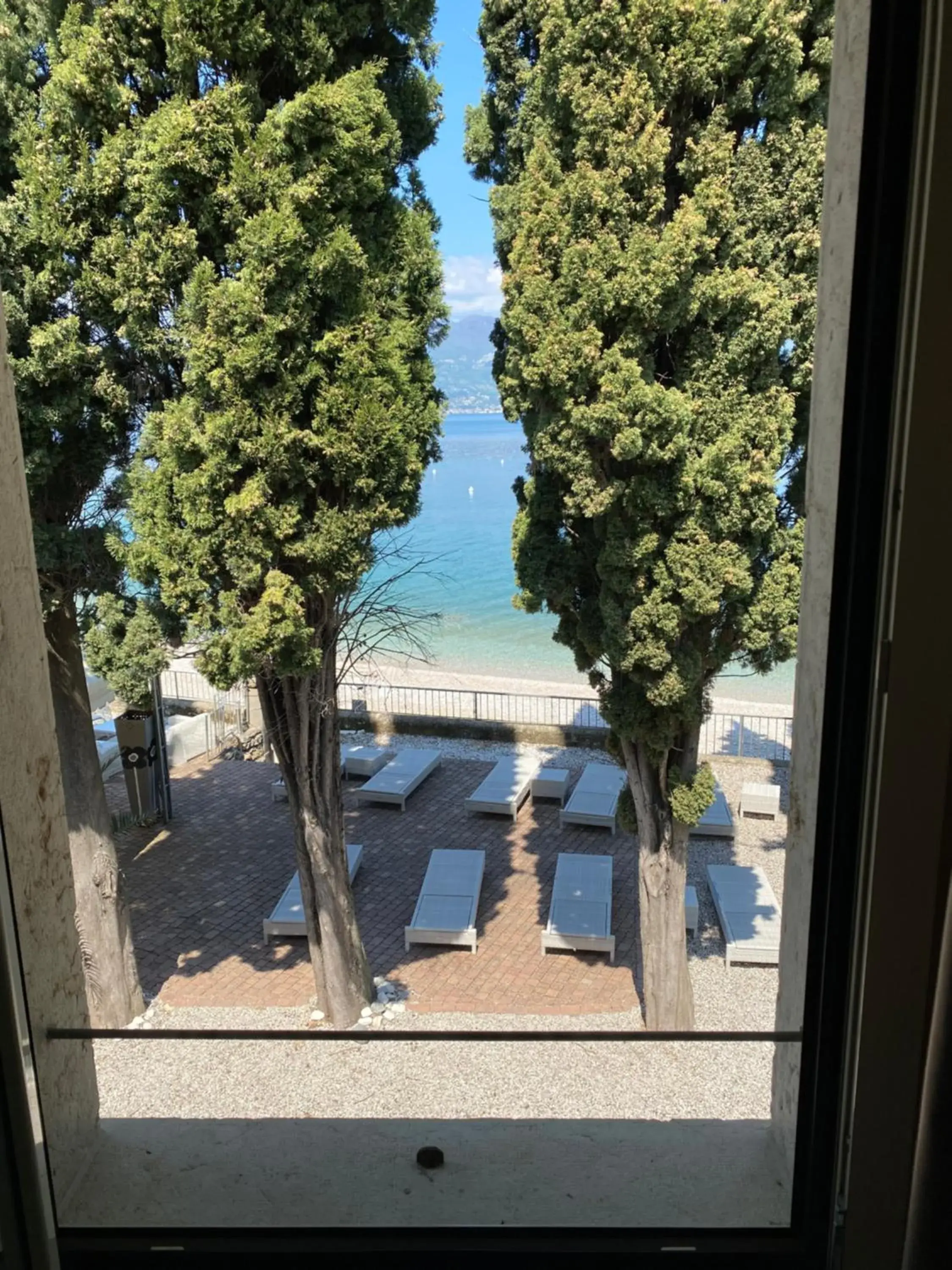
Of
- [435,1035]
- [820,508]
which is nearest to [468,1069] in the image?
[435,1035]

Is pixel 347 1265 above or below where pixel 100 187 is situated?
below

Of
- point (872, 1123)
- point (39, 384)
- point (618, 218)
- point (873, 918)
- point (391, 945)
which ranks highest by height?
point (618, 218)

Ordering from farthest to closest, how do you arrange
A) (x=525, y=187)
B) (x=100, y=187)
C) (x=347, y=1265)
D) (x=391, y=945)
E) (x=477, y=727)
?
(x=477, y=727) → (x=391, y=945) → (x=525, y=187) → (x=100, y=187) → (x=347, y=1265)

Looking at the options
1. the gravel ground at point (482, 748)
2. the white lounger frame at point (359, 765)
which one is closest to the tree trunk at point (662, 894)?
the gravel ground at point (482, 748)

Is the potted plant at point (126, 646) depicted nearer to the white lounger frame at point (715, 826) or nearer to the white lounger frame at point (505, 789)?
the white lounger frame at point (505, 789)

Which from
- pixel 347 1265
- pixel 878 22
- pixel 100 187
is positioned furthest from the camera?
pixel 100 187

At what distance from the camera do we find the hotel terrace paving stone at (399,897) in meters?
7.34

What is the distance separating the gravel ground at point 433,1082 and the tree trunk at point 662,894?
0.32m

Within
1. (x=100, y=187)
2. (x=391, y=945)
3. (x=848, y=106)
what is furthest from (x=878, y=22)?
(x=391, y=945)

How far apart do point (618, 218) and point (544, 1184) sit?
525 centimetres

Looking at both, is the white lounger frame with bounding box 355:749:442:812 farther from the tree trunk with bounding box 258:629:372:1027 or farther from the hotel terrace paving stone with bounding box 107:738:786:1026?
the tree trunk with bounding box 258:629:372:1027

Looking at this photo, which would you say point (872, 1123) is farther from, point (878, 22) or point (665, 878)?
point (665, 878)

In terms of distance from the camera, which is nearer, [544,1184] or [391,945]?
[544,1184]

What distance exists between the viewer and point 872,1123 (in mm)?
843
